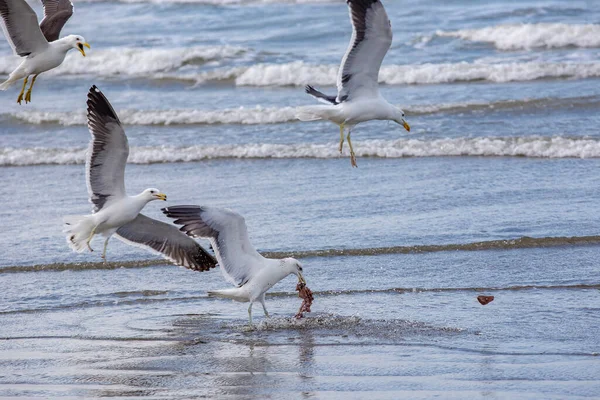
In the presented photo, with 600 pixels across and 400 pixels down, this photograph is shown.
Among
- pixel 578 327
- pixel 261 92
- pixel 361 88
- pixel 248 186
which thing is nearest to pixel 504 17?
pixel 261 92

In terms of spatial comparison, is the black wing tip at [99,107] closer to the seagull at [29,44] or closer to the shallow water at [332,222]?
the seagull at [29,44]

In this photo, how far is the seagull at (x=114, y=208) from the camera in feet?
26.6

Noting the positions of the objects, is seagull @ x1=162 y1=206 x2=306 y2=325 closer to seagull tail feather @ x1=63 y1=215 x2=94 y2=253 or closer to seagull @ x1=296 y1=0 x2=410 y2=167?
seagull tail feather @ x1=63 y1=215 x2=94 y2=253

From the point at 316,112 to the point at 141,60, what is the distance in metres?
11.6

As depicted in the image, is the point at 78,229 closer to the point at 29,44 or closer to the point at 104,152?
the point at 104,152

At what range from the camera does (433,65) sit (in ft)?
58.2

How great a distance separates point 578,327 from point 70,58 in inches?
606

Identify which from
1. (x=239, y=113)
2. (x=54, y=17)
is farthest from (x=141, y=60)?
(x=54, y=17)

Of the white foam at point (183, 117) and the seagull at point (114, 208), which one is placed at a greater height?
the seagull at point (114, 208)

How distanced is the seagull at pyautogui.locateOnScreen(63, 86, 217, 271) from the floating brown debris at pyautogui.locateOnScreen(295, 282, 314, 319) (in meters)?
0.93

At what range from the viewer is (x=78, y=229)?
8.34 meters

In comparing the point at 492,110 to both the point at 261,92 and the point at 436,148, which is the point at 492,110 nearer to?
the point at 436,148

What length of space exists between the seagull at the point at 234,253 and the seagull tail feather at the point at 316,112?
5.04 feet

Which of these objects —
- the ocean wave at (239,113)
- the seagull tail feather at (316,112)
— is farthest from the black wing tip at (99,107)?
the ocean wave at (239,113)
